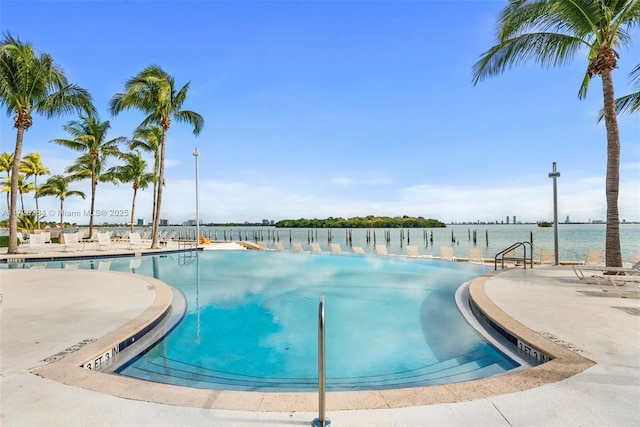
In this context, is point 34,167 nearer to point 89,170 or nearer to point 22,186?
point 22,186

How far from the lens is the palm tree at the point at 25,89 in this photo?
42.8 ft

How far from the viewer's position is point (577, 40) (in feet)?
27.7

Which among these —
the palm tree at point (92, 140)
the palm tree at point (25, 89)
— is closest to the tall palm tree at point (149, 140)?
the palm tree at point (92, 140)

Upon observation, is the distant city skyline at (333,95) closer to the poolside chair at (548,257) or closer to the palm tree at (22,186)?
the poolside chair at (548,257)

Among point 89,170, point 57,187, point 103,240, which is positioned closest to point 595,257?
point 103,240

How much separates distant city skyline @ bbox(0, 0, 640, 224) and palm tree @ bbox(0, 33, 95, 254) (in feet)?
1.59

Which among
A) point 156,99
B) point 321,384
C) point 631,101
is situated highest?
point 156,99

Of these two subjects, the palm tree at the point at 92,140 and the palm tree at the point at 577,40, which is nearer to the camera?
the palm tree at the point at 577,40

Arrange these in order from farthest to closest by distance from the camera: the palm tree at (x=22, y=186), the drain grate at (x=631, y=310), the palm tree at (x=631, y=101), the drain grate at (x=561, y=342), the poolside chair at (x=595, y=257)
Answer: the palm tree at (x=22, y=186), the poolside chair at (x=595, y=257), the palm tree at (x=631, y=101), the drain grate at (x=631, y=310), the drain grate at (x=561, y=342)

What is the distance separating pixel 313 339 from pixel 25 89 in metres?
16.2

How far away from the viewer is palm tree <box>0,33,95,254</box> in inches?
513

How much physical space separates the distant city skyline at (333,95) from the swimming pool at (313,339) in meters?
6.46

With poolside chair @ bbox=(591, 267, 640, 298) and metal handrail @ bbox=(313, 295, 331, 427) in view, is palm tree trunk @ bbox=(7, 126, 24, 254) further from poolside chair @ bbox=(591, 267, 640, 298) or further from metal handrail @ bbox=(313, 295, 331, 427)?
poolside chair @ bbox=(591, 267, 640, 298)

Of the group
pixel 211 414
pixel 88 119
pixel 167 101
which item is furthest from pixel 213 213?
pixel 211 414
